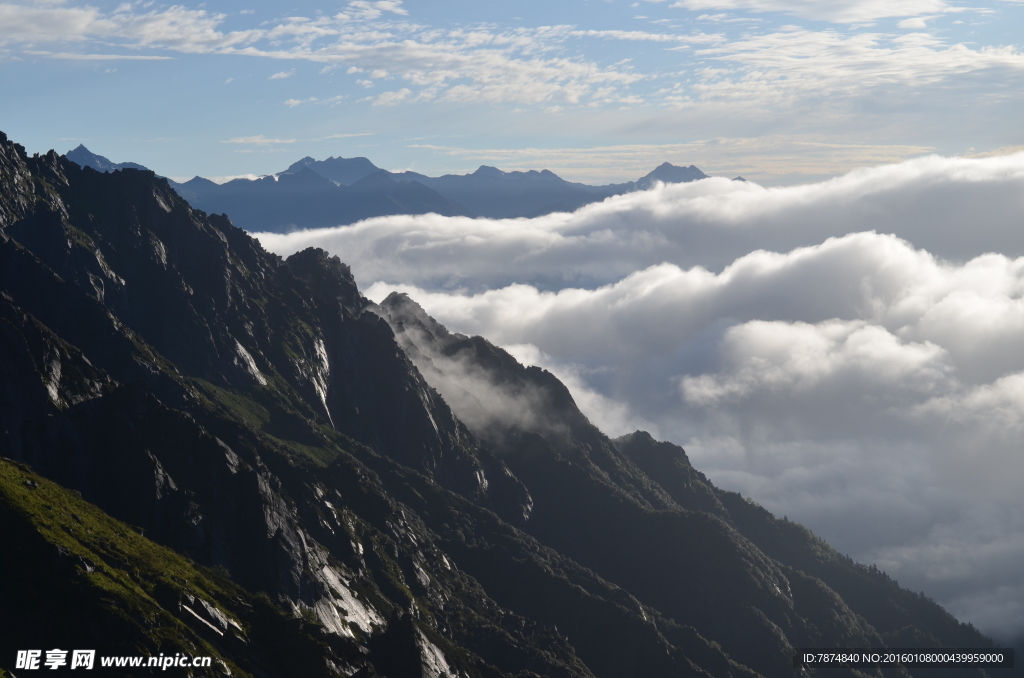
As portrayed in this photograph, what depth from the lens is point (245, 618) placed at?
600ft

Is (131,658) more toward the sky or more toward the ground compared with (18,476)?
more toward the ground

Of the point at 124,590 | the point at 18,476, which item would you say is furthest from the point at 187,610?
the point at 18,476

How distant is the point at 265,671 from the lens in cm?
17262

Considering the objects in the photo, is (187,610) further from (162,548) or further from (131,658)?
(162,548)

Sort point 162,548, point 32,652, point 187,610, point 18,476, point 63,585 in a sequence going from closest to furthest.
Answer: point 32,652
point 63,585
point 187,610
point 18,476
point 162,548

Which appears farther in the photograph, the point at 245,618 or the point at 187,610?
the point at 245,618

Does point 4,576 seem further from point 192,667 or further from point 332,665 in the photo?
point 332,665

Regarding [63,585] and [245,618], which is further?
[245,618]

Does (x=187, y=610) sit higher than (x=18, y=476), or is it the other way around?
(x=18, y=476)

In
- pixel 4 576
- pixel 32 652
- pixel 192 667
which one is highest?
pixel 4 576

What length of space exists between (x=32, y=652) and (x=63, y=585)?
1267 cm

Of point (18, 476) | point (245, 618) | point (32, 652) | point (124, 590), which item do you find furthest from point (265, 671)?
point (18, 476)

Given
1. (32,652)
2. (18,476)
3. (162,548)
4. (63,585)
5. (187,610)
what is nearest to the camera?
(32,652)

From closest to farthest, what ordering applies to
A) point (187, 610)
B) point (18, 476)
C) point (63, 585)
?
point (63, 585) < point (187, 610) < point (18, 476)
